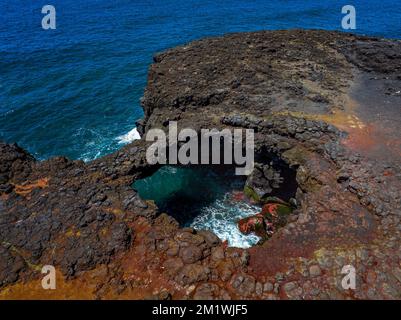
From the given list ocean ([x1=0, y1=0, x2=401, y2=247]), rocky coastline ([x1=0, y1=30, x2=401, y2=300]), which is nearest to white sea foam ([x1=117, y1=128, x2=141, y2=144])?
ocean ([x1=0, y1=0, x2=401, y2=247])

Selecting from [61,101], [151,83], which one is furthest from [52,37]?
[151,83]

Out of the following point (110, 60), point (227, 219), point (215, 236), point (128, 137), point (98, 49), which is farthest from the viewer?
point (98, 49)

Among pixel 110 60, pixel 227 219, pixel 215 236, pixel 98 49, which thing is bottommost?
pixel 227 219

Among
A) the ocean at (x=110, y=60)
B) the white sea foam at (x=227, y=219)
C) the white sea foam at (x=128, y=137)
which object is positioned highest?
the ocean at (x=110, y=60)

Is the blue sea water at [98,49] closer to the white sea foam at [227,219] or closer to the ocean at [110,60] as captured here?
the ocean at [110,60]

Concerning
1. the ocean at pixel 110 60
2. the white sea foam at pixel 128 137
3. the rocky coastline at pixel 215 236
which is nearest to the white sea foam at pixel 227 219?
the ocean at pixel 110 60

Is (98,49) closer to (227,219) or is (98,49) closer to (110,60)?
(110,60)

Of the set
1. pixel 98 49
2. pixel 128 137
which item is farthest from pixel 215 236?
pixel 98 49

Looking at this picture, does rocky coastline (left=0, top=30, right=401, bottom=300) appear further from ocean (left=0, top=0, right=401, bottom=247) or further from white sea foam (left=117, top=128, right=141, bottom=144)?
white sea foam (left=117, top=128, right=141, bottom=144)
